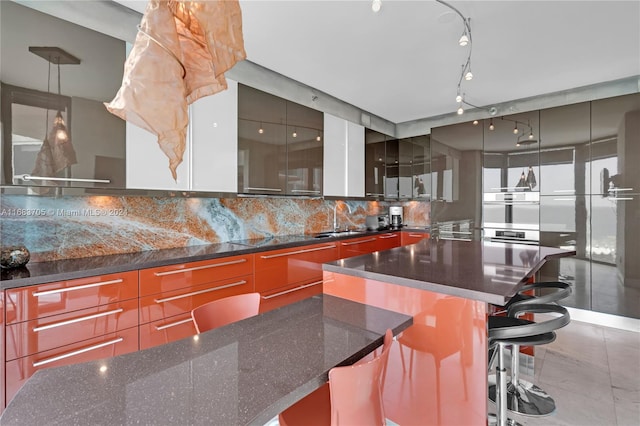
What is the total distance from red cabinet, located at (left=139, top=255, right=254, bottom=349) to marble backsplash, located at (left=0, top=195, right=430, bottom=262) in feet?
1.77

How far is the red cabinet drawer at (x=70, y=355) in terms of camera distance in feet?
4.79

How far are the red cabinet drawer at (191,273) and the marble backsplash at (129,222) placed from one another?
0.53m

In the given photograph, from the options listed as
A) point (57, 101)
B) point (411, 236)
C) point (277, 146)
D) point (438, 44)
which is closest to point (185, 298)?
point (57, 101)

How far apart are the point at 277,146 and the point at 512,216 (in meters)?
2.99

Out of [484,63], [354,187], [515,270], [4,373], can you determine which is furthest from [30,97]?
[484,63]

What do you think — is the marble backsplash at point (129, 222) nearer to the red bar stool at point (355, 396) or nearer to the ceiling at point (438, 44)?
the ceiling at point (438, 44)

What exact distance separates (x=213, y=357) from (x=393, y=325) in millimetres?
659

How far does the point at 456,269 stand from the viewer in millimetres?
1632

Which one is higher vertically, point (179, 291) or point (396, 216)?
point (396, 216)

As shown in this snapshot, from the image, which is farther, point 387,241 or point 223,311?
point 387,241

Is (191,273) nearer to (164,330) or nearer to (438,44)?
(164,330)

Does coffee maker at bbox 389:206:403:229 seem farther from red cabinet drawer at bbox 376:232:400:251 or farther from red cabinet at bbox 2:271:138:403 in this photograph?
red cabinet at bbox 2:271:138:403

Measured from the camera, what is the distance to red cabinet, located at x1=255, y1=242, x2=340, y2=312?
8.55 feet

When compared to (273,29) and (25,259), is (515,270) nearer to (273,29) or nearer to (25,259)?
(273,29)
